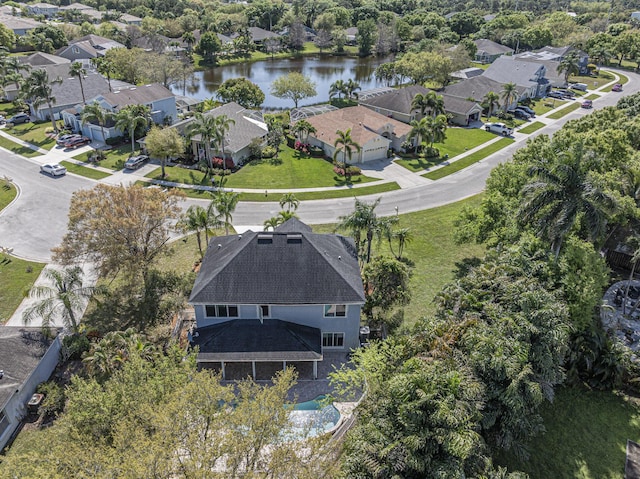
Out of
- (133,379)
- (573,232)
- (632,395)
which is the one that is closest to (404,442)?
(133,379)

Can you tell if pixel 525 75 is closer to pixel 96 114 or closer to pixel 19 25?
pixel 96 114

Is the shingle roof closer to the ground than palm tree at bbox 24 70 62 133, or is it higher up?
closer to the ground

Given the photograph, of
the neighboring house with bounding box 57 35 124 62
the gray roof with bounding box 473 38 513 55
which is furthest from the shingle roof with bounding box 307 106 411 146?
the gray roof with bounding box 473 38 513 55

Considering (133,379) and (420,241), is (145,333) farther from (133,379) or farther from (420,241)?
(420,241)

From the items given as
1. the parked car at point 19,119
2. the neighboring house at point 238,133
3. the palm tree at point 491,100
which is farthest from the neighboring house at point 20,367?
the palm tree at point 491,100

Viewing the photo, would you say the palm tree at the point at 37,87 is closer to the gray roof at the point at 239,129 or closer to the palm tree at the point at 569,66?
the gray roof at the point at 239,129

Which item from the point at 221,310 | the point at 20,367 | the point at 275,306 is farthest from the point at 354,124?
the point at 20,367

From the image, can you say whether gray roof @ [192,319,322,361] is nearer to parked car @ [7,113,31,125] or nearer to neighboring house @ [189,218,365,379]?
neighboring house @ [189,218,365,379]
